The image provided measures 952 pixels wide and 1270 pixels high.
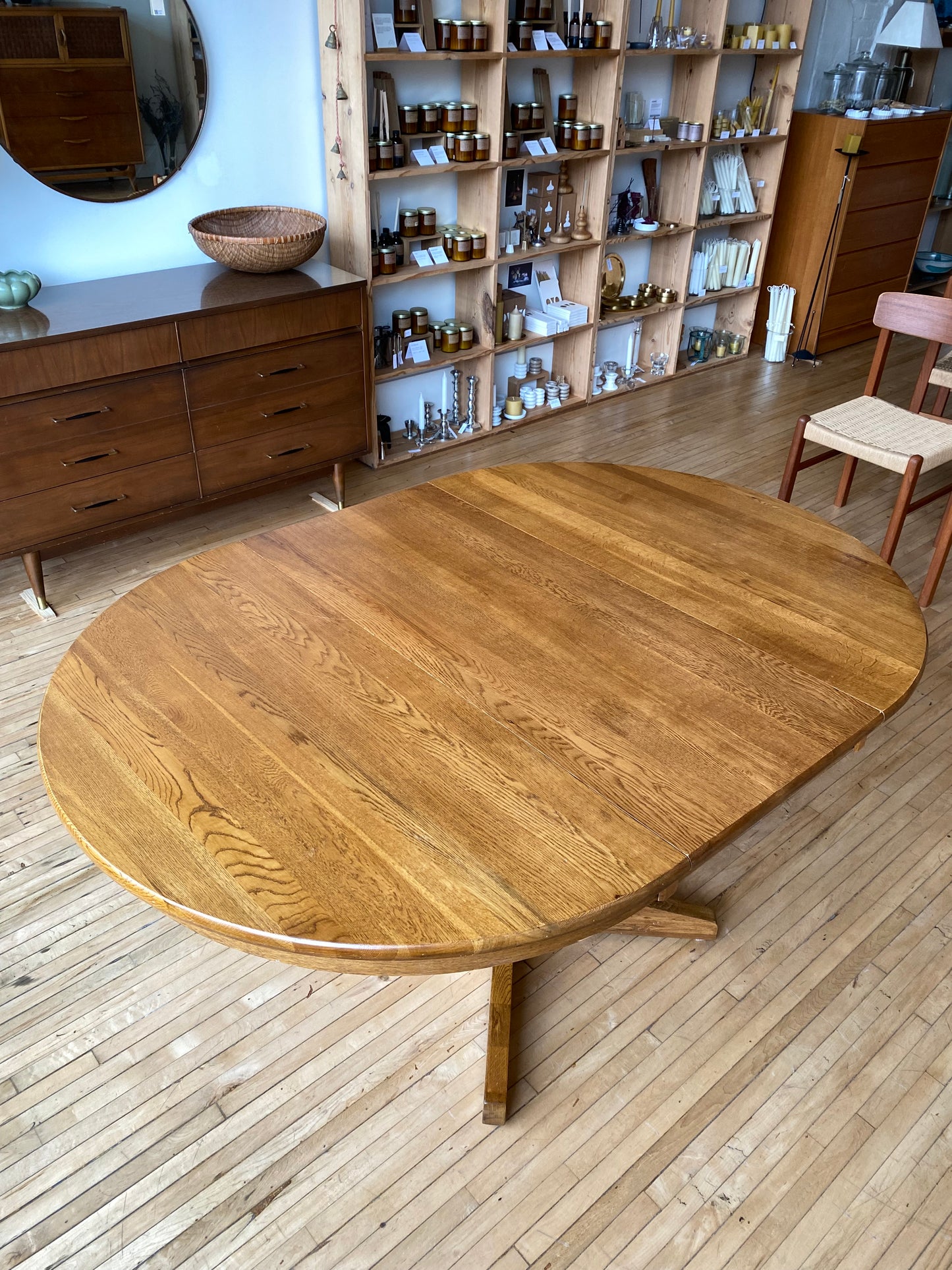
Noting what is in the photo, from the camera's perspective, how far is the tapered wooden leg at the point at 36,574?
106 inches

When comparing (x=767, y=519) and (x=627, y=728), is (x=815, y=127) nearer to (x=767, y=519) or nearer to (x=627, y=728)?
(x=767, y=519)

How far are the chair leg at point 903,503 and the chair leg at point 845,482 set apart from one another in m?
0.52

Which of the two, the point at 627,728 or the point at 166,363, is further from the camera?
the point at 166,363

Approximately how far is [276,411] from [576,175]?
1985mm

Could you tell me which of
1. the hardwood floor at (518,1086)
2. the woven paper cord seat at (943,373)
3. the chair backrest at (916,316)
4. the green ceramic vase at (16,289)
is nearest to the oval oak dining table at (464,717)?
the hardwood floor at (518,1086)

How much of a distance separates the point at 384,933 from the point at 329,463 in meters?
2.51

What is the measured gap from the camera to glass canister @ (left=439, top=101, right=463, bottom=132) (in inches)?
135

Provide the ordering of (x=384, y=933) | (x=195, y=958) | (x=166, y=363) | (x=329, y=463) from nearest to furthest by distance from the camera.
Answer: (x=384, y=933), (x=195, y=958), (x=166, y=363), (x=329, y=463)

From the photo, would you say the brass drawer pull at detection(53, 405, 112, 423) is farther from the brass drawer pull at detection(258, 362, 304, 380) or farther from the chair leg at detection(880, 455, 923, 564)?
the chair leg at detection(880, 455, 923, 564)

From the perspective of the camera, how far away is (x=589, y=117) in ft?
13.0

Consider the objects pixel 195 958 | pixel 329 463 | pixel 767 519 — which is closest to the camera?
pixel 195 958

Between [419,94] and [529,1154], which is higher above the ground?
[419,94]

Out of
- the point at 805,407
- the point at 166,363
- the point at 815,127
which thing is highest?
the point at 815,127

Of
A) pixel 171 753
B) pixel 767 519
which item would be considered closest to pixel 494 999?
pixel 171 753
